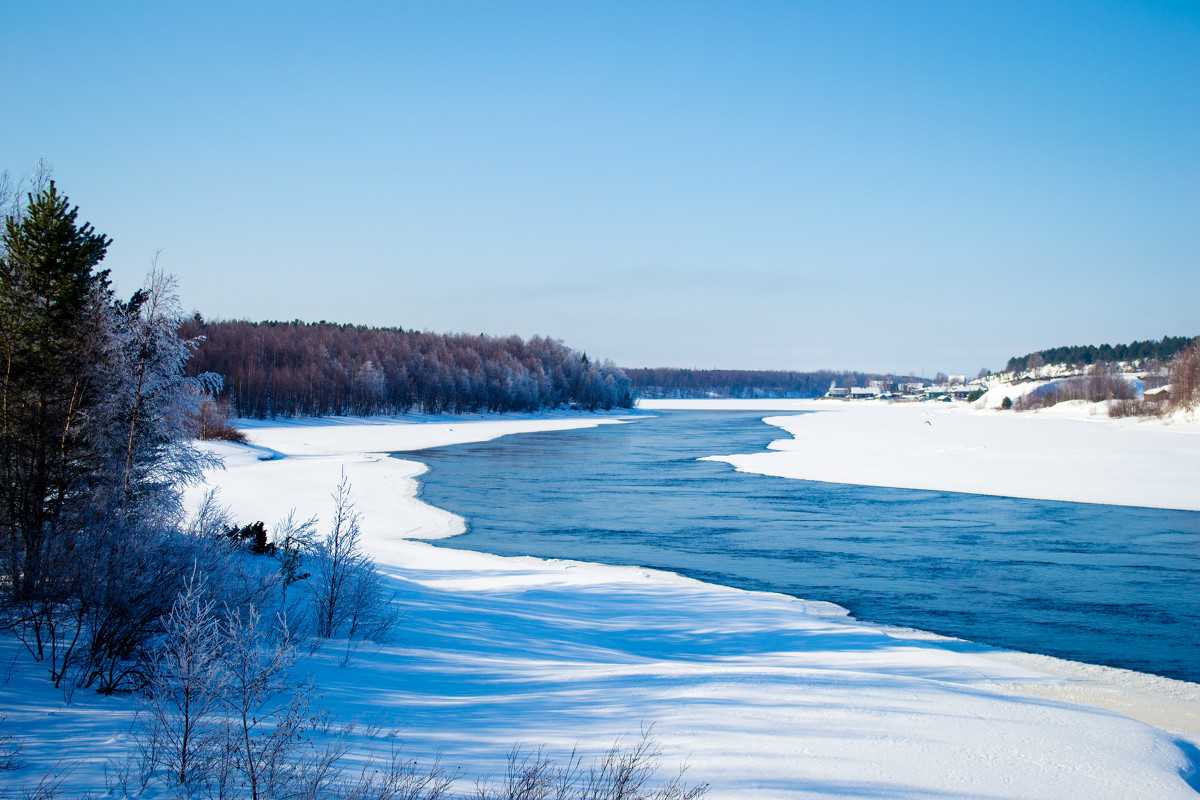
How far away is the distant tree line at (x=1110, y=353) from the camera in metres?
155

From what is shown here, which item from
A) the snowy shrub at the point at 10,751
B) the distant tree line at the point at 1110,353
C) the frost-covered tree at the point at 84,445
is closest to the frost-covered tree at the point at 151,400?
the frost-covered tree at the point at 84,445

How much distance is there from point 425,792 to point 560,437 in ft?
195

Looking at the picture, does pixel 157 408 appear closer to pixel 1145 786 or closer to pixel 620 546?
pixel 620 546

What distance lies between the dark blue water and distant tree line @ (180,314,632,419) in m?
51.8

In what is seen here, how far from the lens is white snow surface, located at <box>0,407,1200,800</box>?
5641 millimetres

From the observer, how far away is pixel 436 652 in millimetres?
8938

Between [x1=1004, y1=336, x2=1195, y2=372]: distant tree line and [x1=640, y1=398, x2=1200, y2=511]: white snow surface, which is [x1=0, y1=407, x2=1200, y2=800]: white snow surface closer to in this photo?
[x1=640, y1=398, x2=1200, y2=511]: white snow surface

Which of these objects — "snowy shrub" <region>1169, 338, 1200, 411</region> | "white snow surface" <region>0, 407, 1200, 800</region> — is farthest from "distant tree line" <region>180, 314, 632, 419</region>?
"snowy shrub" <region>1169, 338, 1200, 411</region>

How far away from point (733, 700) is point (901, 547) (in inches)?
511

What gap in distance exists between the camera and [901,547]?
18703 millimetres

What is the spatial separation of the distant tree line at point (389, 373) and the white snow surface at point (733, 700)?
2516 inches

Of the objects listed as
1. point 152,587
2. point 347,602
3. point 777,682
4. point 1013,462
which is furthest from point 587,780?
point 1013,462

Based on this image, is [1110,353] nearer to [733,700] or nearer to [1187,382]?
[1187,382]

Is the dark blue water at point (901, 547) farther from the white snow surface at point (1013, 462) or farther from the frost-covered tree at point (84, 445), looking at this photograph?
the frost-covered tree at point (84, 445)
